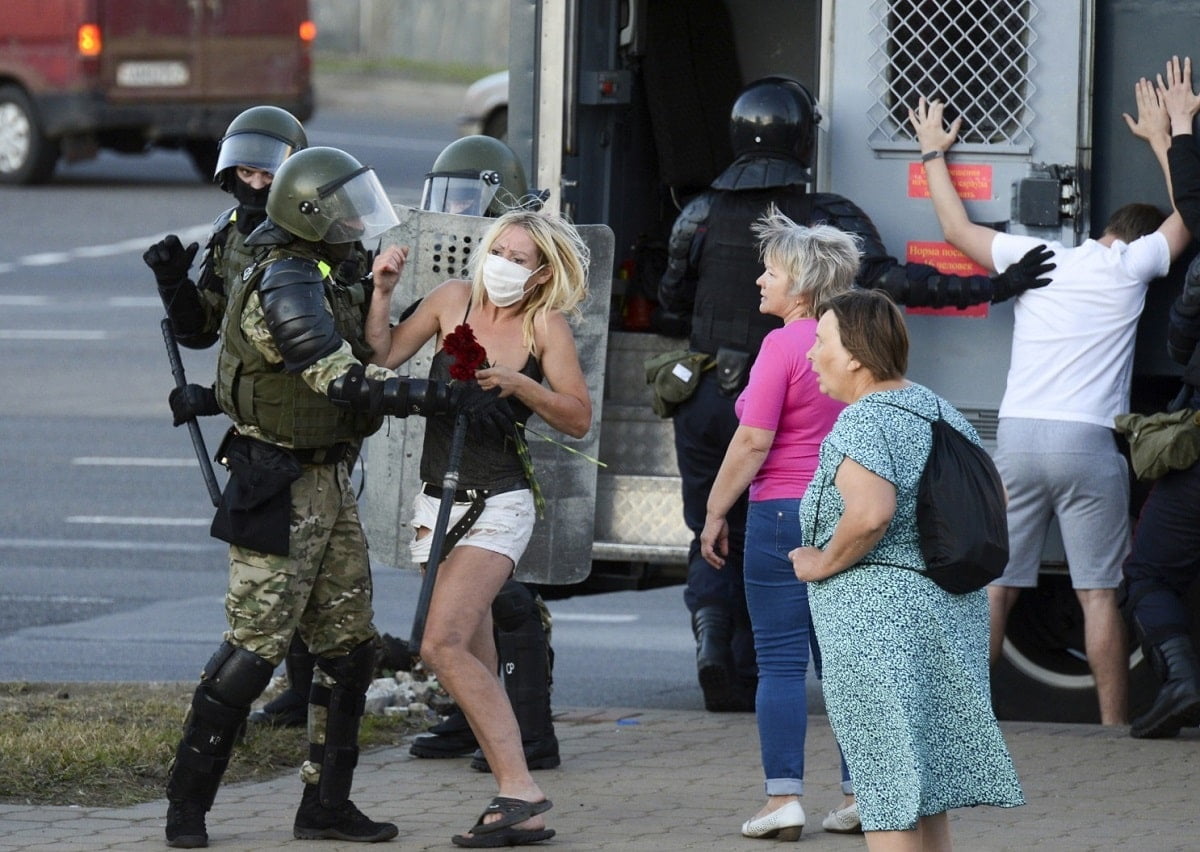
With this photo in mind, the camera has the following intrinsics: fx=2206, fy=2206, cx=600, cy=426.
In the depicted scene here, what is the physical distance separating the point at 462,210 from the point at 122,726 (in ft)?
6.47

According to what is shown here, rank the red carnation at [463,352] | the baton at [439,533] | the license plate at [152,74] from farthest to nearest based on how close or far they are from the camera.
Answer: the license plate at [152,74]
the red carnation at [463,352]
the baton at [439,533]

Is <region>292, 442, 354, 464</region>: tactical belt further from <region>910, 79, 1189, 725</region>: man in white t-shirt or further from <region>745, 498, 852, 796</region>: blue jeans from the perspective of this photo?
<region>910, 79, 1189, 725</region>: man in white t-shirt

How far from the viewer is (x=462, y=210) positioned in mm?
7004

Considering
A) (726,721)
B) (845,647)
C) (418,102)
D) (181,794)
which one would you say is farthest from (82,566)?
(418,102)

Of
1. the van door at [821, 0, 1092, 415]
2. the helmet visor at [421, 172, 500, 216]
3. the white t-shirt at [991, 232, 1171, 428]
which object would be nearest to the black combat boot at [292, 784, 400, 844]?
the helmet visor at [421, 172, 500, 216]

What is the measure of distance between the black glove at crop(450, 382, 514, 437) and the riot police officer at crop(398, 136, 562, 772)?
1109 millimetres

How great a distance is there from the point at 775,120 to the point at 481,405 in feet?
7.01

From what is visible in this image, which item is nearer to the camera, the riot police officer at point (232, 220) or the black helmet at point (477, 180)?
the riot police officer at point (232, 220)

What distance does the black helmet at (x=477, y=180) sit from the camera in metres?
6.96

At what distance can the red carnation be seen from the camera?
5621mm

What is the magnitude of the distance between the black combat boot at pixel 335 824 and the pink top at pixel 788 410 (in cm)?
134

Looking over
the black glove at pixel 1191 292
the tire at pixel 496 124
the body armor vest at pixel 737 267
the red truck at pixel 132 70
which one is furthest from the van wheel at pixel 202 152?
the black glove at pixel 1191 292

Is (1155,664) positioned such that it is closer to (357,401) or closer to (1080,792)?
(1080,792)

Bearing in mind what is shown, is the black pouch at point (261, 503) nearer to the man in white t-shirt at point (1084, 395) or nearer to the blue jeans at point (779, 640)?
the blue jeans at point (779, 640)
